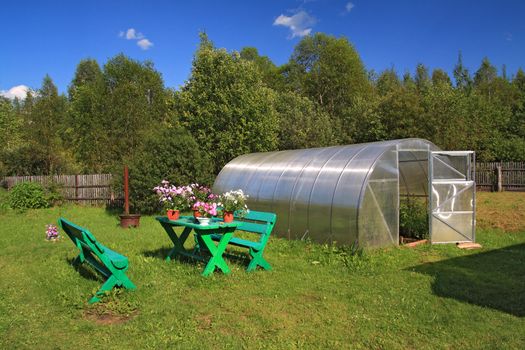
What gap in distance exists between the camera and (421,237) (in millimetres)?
11031

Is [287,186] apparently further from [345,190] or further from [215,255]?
[215,255]

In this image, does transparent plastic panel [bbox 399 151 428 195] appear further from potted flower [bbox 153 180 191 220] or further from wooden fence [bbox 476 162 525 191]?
wooden fence [bbox 476 162 525 191]

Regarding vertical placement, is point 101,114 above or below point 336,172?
above

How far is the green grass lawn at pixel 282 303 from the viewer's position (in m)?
4.43

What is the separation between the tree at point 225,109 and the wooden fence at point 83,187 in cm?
460

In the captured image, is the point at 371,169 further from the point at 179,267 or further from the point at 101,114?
the point at 101,114

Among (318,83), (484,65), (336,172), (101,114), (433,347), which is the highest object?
(484,65)

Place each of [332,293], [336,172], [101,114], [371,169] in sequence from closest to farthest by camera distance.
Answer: [332,293], [371,169], [336,172], [101,114]

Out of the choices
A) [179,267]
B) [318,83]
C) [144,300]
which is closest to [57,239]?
[179,267]

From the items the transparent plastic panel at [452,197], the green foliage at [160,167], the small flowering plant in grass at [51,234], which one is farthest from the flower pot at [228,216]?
the green foliage at [160,167]

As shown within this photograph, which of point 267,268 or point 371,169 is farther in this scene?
point 371,169

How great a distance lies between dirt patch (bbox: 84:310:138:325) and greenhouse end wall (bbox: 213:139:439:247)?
17.0 ft

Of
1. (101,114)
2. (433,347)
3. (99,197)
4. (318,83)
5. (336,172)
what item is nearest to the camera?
(433,347)

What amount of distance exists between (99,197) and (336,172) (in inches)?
521
